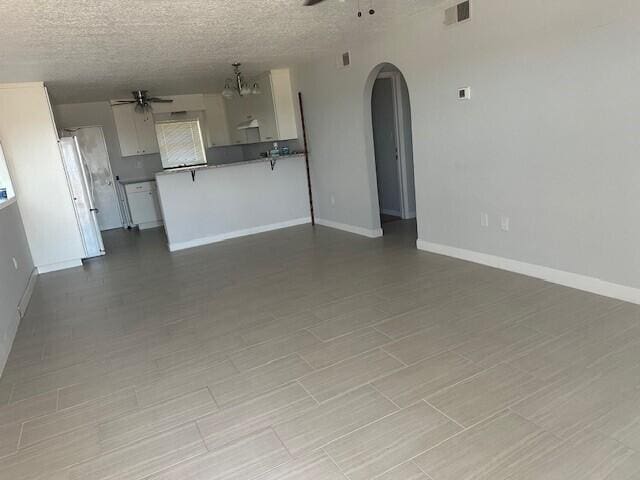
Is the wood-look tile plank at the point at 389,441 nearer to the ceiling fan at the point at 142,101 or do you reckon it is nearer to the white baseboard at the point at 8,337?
the white baseboard at the point at 8,337

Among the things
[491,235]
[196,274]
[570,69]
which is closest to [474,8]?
[570,69]

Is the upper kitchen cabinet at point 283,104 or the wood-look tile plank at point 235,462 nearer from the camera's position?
the wood-look tile plank at point 235,462

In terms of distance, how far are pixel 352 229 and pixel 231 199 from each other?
6.35 feet

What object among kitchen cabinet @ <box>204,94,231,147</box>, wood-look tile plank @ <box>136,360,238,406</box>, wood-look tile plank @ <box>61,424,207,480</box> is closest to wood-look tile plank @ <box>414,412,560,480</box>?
wood-look tile plank @ <box>61,424,207,480</box>

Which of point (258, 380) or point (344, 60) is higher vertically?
point (344, 60)

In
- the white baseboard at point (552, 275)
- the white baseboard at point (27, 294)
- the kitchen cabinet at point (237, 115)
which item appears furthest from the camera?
the kitchen cabinet at point (237, 115)

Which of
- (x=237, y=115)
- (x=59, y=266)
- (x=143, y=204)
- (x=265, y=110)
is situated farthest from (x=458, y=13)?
(x=143, y=204)

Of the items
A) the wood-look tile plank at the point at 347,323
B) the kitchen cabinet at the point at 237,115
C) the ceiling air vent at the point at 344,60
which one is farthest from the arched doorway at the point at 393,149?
the wood-look tile plank at the point at 347,323

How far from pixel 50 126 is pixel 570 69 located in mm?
5743

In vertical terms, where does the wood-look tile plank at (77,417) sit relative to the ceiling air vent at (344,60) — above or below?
below

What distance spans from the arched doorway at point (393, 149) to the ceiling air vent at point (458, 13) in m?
2.08

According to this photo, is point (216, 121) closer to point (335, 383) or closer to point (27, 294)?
point (27, 294)

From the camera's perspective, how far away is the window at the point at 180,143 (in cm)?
809

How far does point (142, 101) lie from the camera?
7.19 meters
